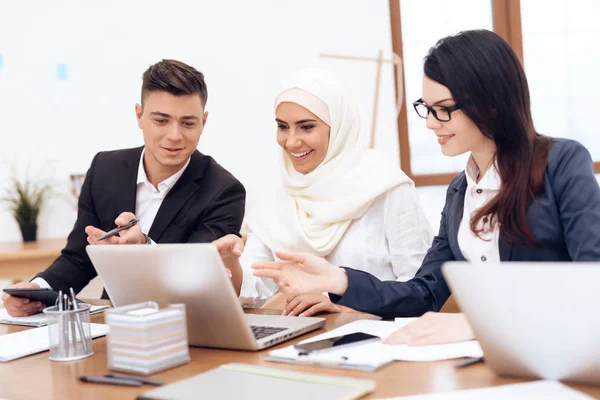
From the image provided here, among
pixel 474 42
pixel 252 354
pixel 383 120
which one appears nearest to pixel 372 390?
pixel 252 354

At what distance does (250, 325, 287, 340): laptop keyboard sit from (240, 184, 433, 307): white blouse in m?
0.65

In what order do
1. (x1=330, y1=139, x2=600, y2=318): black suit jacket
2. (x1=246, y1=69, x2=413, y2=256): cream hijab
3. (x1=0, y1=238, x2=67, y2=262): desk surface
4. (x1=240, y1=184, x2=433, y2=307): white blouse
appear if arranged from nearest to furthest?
(x1=330, y1=139, x2=600, y2=318): black suit jacket, (x1=240, y1=184, x2=433, y2=307): white blouse, (x1=246, y1=69, x2=413, y2=256): cream hijab, (x1=0, y1=238, x2=67, y2=262): desk surface

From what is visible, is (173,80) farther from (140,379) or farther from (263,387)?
(263,387)

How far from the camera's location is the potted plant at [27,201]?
3787 mm

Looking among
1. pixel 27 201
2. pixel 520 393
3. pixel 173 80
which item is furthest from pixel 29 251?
pixel 520 393

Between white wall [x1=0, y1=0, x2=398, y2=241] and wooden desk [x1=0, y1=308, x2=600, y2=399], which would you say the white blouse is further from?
white wall [x1=0, y1=0, x2=398, y2=241]

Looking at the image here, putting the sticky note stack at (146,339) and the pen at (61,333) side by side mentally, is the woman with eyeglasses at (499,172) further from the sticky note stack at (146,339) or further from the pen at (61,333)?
the pen at (61,333)

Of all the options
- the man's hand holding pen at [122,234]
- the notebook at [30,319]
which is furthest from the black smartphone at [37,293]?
the man's hand holding pen at [122,234]

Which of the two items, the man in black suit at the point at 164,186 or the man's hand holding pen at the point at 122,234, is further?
the man in black suit at the point at 164,186

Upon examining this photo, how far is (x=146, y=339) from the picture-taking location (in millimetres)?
1124

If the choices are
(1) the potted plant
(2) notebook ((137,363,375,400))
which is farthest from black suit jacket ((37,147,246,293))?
(1) the potted plant

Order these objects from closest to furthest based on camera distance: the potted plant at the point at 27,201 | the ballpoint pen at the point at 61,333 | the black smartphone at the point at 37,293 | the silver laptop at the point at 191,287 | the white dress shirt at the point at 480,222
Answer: the silver laptop at the point at 191,287 → the ballpoint pen at the point at 61,333 → the white dress shirt at the point at 480,222 → the black smartphone at the point at 37,293 → the potted plant at the point at 27,201

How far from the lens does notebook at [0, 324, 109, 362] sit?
1339 millimetres

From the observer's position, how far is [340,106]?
7.45 ft
